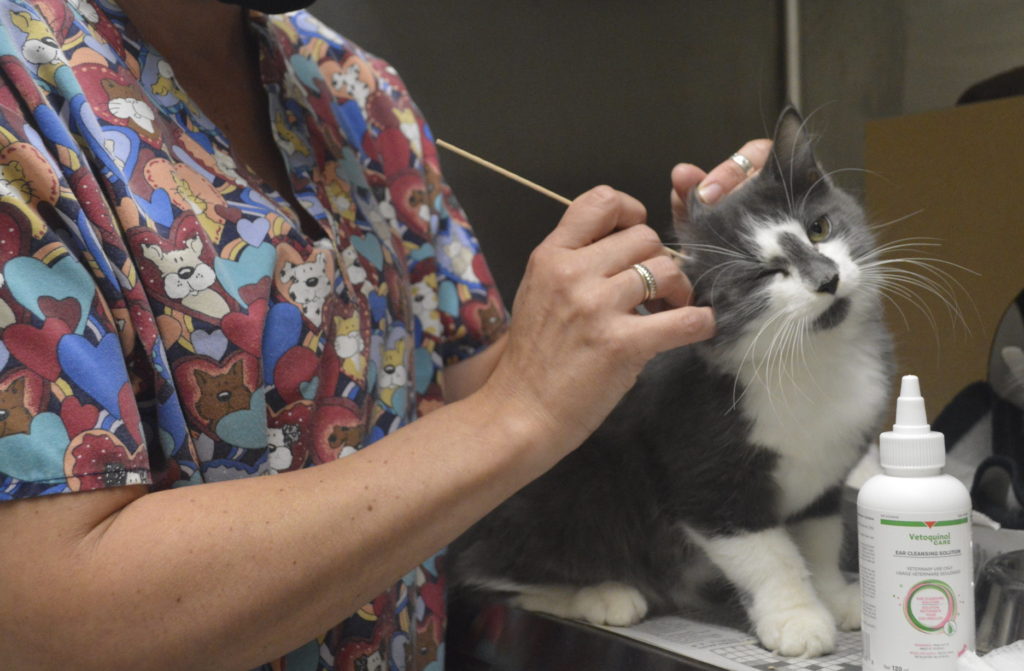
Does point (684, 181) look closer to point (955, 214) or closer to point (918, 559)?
point (955, 214)

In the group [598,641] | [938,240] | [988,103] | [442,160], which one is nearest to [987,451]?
[938,240]

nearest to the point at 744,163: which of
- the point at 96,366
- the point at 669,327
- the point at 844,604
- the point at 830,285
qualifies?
the point at 830,285

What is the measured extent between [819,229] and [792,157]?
8cm

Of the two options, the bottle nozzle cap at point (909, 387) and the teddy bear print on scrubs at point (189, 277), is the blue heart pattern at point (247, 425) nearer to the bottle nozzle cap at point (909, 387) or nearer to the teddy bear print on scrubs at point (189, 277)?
the teddy bear print on scrubs at point (189, 277)

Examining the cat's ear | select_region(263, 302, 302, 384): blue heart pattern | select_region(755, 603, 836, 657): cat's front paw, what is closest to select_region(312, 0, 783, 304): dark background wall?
the cat's ear

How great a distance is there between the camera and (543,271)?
0.79 m

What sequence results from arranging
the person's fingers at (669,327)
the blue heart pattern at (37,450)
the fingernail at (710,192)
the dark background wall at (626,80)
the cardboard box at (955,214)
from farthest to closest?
the dark background wall at (626,80) → the cardboard box at (955,214) → the fingernail at (710,192) → the person's fingers at (669,327) → the blue heart pattern at (37,450)

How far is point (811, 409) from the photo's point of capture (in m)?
0.88

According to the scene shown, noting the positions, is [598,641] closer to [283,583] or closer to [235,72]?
[283,583]

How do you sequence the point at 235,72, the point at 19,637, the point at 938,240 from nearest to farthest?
1. the point at 19,637
2. the point at 235,72
3. the point at 938,240

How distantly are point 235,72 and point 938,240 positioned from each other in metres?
0.88

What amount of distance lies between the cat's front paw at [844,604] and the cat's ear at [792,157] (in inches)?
15.8

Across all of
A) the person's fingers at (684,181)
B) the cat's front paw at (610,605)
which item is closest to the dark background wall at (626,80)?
the person's fingers at (684,181)

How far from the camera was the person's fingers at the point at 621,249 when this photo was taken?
0.78 m
